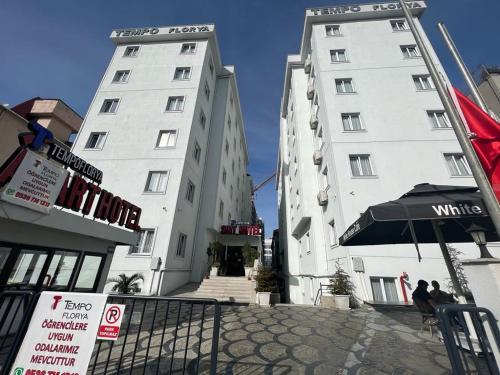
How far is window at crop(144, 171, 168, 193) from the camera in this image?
1415cm

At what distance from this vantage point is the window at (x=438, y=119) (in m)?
13.3

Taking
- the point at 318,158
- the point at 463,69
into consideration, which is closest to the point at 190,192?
the point at 318,158

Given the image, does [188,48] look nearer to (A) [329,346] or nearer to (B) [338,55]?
(B) [338,55]

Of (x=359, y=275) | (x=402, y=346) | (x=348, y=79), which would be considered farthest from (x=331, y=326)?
(x=348, y=79)

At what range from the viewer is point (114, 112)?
17078 millimetres

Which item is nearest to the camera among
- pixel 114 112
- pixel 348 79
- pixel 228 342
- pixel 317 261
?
pixel 228 342

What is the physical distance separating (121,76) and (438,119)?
82.1 ft

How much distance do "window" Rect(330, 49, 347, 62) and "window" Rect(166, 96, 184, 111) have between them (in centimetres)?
1268

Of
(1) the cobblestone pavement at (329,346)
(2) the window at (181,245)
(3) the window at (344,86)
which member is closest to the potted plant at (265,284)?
(1) the cobblestone pavement at (329,346)

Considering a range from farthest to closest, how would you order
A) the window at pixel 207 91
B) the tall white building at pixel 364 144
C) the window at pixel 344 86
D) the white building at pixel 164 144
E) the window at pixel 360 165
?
the window at pixel 207 91 < the window at pixel 344 86 < the white building at pixel 164 144 < the window at pixel 360 165 < the tall white building at pixel 364 144

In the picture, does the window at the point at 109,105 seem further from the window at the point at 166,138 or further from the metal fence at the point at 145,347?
the metal fence at the point at 145,347

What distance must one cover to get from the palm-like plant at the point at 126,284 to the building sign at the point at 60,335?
8.91m

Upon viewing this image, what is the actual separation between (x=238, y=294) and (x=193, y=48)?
72.6 ft

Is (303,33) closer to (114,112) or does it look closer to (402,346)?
(114,112)
